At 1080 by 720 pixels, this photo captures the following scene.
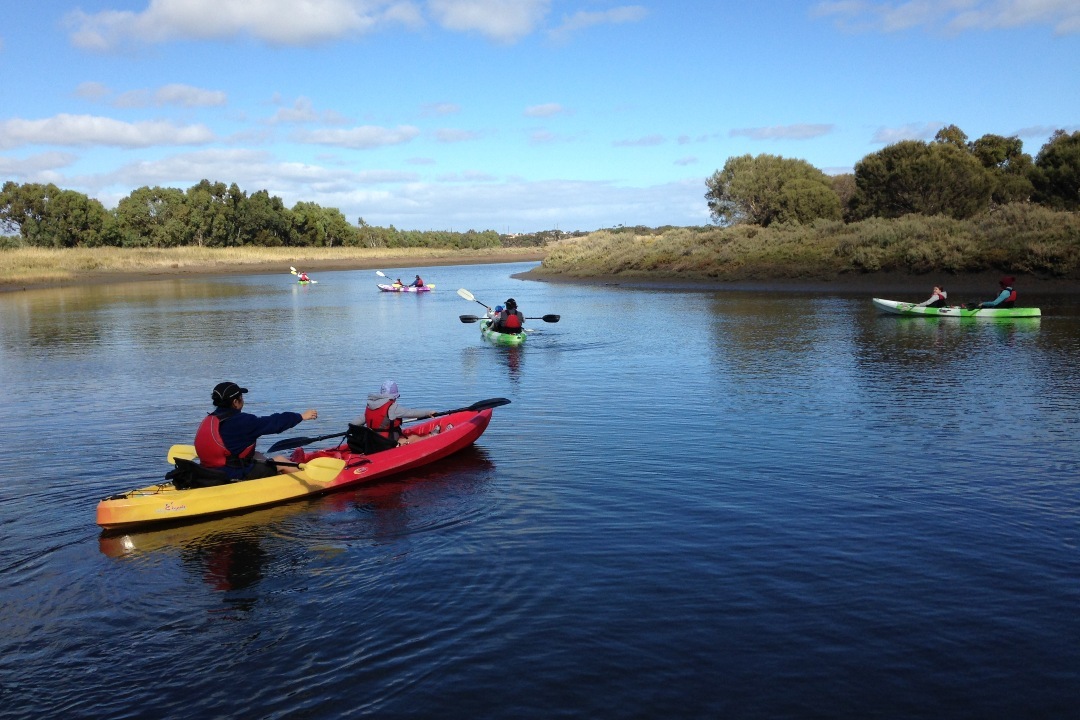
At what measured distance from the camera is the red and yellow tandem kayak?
30.6ft

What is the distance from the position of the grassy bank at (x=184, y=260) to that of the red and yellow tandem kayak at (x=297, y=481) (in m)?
53.8

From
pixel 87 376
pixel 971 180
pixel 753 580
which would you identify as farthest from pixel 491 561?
pixel 971 180

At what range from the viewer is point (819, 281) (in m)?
40.6

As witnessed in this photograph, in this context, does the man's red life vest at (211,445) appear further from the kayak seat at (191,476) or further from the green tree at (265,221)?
the green tree at (265,221)

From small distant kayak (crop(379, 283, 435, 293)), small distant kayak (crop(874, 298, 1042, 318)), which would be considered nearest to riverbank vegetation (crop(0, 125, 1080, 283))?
small distant kayak (crop(874, 298, 1042, 318))

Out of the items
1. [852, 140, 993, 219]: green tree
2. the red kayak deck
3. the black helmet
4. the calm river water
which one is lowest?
the calm river water

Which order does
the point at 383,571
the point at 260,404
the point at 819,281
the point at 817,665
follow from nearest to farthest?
the point at 817,665
the point at 383,571
the point at 260,404
the point at 819,281

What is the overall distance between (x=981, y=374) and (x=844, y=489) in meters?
9.13

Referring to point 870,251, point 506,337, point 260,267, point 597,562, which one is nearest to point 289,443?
point 597,562

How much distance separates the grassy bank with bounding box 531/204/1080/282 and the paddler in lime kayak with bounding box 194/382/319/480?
107 feet

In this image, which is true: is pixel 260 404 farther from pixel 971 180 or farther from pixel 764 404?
pixel 971 180

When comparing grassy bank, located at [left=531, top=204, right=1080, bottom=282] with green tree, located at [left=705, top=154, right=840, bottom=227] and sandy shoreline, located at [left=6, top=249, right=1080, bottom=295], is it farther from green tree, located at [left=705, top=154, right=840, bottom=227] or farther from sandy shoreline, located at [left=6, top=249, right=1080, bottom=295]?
green tree, located at [left=705, top=154, right=840, bottom=227]

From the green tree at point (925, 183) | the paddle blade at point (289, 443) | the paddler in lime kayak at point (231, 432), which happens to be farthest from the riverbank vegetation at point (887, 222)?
the paddler in lime kayak at point (231, 432)

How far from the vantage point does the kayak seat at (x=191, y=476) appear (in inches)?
386
